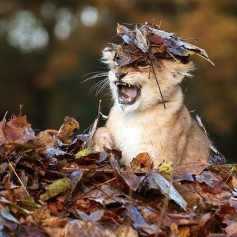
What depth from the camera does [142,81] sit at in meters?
7.04

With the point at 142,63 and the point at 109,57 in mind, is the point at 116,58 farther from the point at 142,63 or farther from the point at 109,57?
the point at 109,57

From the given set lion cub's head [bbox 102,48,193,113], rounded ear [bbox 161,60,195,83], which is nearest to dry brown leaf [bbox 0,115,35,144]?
lion cub's head [bbox 102,48,193,113]

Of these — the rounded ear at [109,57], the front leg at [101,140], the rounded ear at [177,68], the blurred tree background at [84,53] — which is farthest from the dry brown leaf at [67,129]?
the blurred tree background at [84,53]

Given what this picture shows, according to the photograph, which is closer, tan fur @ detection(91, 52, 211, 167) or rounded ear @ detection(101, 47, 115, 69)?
tan fur @ detection(91, 52, 211, 167)

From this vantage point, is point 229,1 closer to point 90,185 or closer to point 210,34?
point 210,34

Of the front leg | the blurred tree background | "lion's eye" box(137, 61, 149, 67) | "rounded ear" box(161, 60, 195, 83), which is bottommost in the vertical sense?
the blurred tree background

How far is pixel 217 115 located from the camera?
24.2m

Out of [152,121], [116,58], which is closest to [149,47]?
[116,58]

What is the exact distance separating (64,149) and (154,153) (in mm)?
1104

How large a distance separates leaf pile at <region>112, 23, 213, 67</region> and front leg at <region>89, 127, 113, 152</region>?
75cm

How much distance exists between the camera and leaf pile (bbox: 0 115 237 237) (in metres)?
4.67

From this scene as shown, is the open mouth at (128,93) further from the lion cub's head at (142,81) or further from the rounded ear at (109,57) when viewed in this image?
the rounded ear at (109,57)

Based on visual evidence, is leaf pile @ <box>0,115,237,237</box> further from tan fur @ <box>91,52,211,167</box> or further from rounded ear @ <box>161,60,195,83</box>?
rounded ear @ <box>161,60,195,83</box>

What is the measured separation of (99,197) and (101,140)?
79.1 inches
